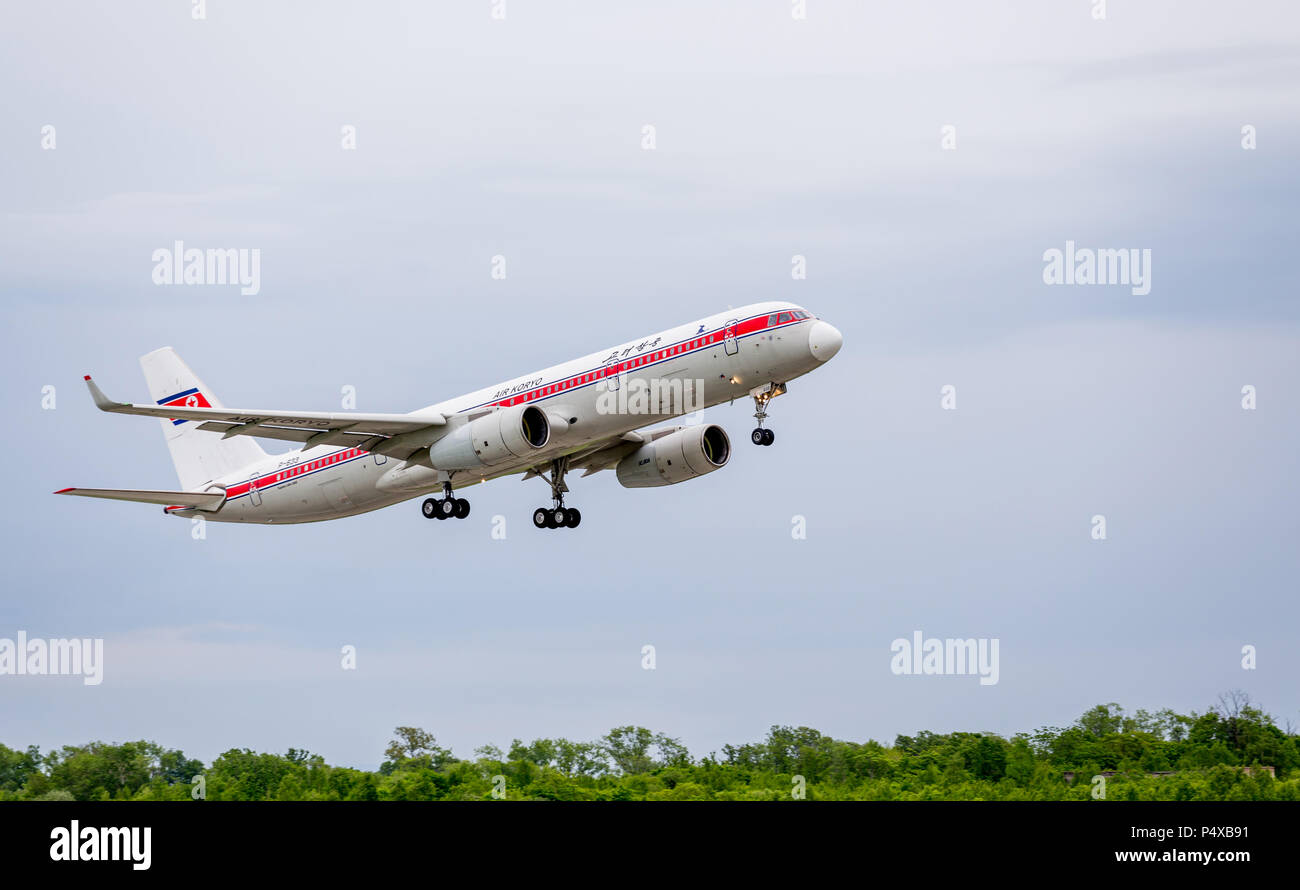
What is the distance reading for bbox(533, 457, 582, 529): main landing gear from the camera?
59.9 m

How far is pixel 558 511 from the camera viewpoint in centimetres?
6012

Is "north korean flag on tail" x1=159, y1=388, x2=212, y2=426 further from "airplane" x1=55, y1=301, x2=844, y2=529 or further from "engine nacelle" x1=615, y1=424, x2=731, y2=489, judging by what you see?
"engine nacelle" x1=615, y1=424, x2=731, y2=489

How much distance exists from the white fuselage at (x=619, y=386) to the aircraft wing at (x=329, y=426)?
1008mm

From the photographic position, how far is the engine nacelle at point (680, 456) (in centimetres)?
5912

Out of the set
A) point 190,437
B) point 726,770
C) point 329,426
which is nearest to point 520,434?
point 329,426

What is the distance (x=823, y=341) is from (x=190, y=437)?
28.7 metres

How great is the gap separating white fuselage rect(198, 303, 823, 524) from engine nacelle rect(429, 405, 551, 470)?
1.55 feet

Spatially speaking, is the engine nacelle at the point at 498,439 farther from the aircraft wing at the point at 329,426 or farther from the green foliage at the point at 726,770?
the green foliage at the point at 726,770

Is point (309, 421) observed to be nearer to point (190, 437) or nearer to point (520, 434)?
point (520, 434)
